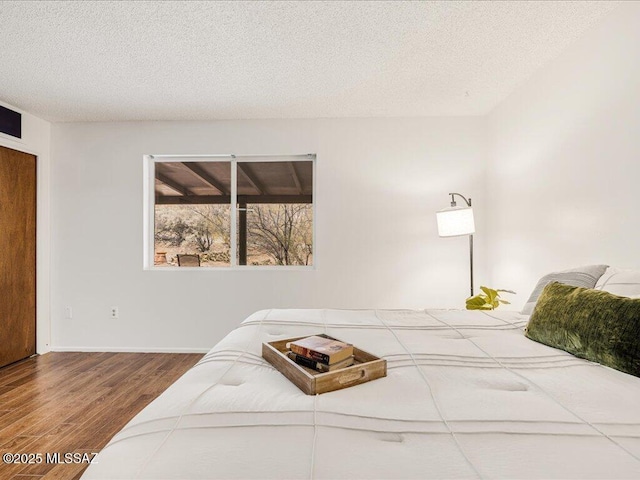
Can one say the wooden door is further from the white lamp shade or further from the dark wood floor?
the white lamp shade

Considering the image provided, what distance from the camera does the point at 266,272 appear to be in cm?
364

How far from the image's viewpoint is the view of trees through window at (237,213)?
3758 millimetres

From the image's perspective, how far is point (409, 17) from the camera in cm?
202

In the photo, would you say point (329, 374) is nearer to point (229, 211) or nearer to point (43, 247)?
point (229, 211)

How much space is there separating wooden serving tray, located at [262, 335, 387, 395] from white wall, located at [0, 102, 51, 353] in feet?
11.6

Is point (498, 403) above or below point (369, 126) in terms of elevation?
below

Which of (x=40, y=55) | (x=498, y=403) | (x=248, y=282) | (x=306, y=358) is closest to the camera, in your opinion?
(x=498, y=403)

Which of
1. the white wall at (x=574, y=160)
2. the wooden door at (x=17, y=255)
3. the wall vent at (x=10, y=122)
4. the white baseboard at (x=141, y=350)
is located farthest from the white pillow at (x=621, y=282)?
the wall vent at (x=10, y=122)

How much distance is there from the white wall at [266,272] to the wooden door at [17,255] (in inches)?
8.7

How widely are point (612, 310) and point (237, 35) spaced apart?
232cm

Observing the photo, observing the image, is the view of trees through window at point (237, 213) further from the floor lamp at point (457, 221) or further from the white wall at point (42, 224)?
the floor lamp at point (457, 221)

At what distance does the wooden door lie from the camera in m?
3.21

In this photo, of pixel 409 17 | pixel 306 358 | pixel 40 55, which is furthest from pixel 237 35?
pixel 306 358

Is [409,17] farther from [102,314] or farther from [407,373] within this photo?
[102,314]
